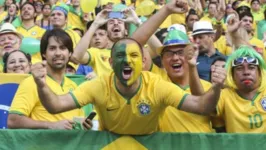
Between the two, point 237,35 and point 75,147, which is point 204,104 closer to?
point 75,147

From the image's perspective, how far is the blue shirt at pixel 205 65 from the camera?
24.2 ft

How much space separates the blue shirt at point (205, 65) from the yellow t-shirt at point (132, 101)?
7.23ft

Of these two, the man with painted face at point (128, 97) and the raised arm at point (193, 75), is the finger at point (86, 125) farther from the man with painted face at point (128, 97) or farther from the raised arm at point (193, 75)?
the raised arm at point (193, 75)

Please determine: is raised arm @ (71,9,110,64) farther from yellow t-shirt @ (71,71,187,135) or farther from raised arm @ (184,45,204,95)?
yellow t-shirt @ (71,71,187,135)

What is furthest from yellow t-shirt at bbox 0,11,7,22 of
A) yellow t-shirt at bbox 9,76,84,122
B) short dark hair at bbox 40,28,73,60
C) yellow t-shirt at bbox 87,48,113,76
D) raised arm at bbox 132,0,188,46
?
raised arm at bbox 132,0,188,46

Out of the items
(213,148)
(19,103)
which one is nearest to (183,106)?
(213,148)

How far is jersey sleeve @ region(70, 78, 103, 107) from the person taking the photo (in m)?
5.03

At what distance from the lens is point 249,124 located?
218 inches

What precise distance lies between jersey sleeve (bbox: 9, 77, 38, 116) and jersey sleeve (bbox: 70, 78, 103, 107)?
2.23 feet

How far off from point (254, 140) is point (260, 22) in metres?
7.38

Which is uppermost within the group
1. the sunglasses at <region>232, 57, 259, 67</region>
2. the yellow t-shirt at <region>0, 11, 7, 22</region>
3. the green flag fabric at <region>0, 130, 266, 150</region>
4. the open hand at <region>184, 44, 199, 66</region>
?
the yellow t-shirt at <region>0, 11, 7, 22</region>

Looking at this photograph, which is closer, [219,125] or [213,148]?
[213,148]

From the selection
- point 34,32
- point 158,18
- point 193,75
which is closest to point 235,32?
point 158,18

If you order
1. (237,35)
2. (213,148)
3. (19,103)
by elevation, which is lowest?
(213,148)
